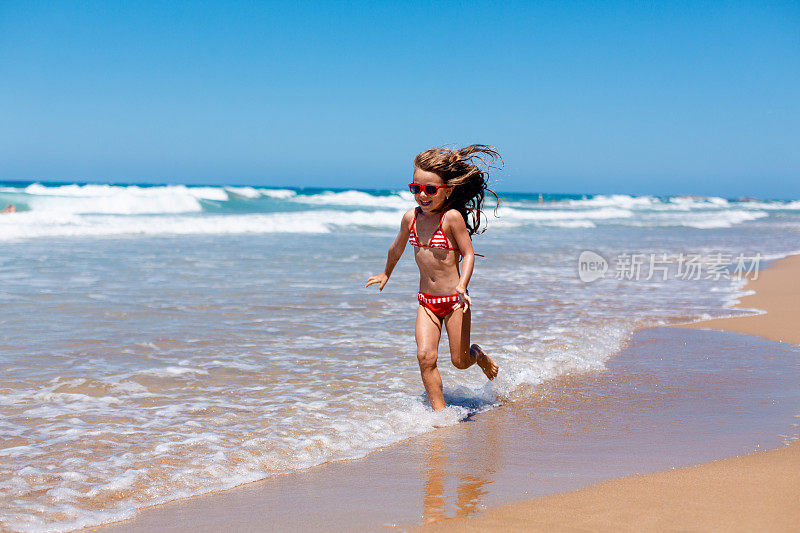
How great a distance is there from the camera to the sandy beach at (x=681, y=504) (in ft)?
8.06

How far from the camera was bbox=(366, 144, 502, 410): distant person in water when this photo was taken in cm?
399

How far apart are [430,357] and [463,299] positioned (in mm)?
386

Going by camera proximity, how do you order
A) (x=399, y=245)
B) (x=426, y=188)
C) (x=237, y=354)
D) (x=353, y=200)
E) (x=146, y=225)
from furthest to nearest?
(x=353, y=200) < (x=146, y=225) < (x=237, y=354) < (x=399, y=245) < (x=426, y=188)

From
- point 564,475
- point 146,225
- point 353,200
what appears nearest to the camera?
point 564,475

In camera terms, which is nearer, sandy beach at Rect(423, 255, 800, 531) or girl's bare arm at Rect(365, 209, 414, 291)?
sandy beach at Rect(423, 255, 800, 531)

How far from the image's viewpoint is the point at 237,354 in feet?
17.5

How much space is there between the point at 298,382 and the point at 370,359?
822 millimetres

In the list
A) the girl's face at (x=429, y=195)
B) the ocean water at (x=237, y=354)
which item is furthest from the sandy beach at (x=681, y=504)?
the girl's face at (x=429, y=195)

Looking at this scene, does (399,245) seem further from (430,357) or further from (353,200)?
(353,200)

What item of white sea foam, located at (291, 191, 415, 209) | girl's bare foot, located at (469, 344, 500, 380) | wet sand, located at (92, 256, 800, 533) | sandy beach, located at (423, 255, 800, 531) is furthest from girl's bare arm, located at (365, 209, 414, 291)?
white sea foam, located at (291, 191, 415, 209)

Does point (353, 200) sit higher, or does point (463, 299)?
point (353, 200)

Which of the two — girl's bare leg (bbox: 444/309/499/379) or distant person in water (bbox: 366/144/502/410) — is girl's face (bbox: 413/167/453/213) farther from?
girl's bare leg (bbox: 444/309/499/379)

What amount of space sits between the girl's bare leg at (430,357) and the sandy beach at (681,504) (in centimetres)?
129

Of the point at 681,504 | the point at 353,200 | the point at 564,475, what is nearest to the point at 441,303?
the point at 564,475
